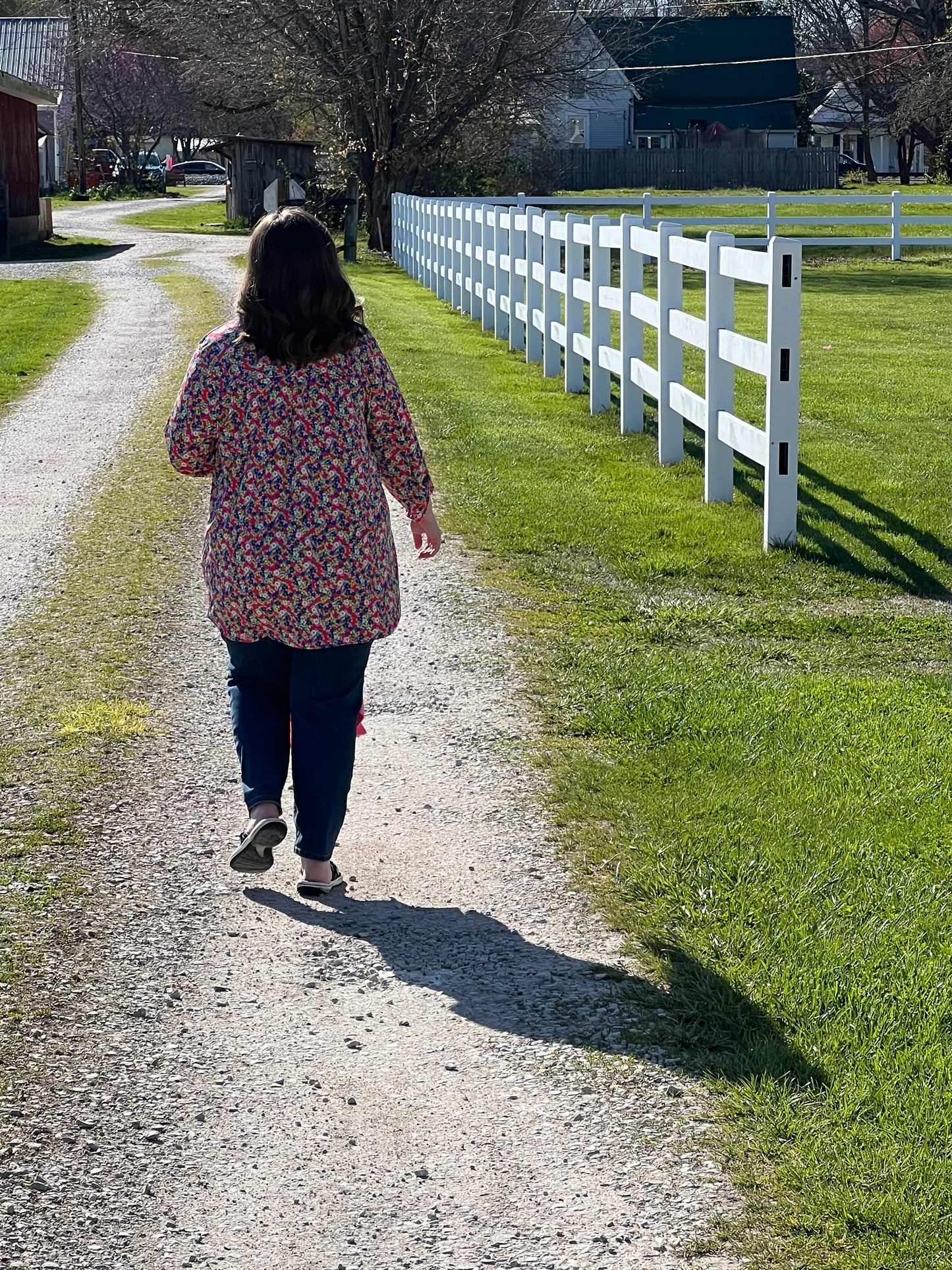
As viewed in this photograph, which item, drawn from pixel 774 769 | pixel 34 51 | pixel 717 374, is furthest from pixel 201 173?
pixel 774 769

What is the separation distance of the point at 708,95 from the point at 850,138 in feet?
76.3

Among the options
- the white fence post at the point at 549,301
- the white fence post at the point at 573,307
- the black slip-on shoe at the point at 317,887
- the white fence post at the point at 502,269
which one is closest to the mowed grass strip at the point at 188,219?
the white fence post at the point at 502,269

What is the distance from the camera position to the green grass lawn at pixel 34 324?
1562 centimetres

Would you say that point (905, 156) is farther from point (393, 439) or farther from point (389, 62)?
point (393, 439)

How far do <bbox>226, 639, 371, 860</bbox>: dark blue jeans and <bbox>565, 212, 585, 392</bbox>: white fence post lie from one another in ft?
28.8

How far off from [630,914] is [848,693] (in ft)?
6.51

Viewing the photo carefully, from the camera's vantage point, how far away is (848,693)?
18.8 ft

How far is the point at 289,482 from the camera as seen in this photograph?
410cm

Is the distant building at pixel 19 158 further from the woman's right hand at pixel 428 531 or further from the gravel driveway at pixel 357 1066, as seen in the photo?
the gravel driveway at pixel 357 1066

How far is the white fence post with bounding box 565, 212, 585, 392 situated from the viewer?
12.8 metres

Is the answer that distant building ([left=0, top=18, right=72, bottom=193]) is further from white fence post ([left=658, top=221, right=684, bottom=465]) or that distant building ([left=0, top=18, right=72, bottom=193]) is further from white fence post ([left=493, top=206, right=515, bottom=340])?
white fence post ([left=658, top=221, right=684, bottom=465])

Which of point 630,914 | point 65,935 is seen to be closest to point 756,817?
point 630,914

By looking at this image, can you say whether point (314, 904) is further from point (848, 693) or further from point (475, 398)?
point (475, 398)

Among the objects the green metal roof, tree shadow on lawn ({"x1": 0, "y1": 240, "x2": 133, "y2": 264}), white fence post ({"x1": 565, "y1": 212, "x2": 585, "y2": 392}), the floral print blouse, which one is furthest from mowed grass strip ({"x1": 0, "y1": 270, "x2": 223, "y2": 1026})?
the green metal roof
